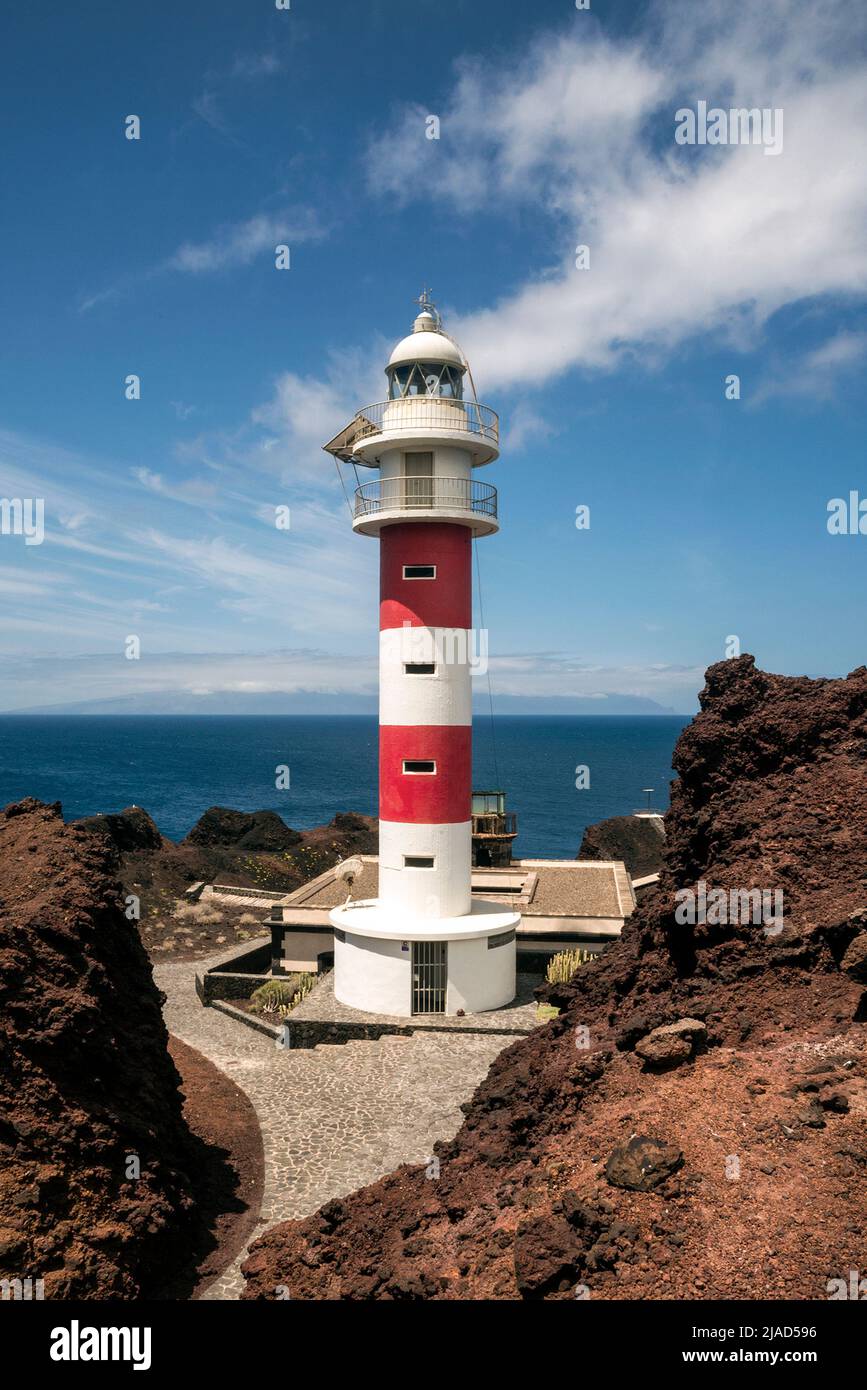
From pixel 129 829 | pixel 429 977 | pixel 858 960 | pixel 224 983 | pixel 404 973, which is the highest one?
pixel 858 960

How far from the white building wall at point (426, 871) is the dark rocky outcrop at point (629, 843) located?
25285 mm

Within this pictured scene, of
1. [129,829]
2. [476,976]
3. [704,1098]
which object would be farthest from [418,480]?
[129,829]

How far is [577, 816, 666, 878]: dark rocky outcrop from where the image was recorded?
46312mm

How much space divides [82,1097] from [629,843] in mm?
38802

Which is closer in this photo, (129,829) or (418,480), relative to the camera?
(418,480)

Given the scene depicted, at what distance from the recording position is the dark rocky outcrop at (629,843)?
4631 cm

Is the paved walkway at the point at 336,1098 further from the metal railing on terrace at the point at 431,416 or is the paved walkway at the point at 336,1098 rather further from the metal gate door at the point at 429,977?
the metal railing on terrace at the point at 431,416

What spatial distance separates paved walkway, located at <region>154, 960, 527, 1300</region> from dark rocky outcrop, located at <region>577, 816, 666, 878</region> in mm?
27290

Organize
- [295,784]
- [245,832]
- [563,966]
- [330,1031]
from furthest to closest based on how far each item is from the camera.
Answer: [295,784]
[245,832]
[563,966]
[330,1031]

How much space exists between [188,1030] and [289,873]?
1851cm

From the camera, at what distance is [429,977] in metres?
21.8

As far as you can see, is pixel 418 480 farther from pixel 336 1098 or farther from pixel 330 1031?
pixel 336 1098

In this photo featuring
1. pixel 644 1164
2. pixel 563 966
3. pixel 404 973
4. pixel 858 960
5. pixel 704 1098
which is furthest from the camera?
pixel 563 966

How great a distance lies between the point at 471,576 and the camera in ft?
74.0
